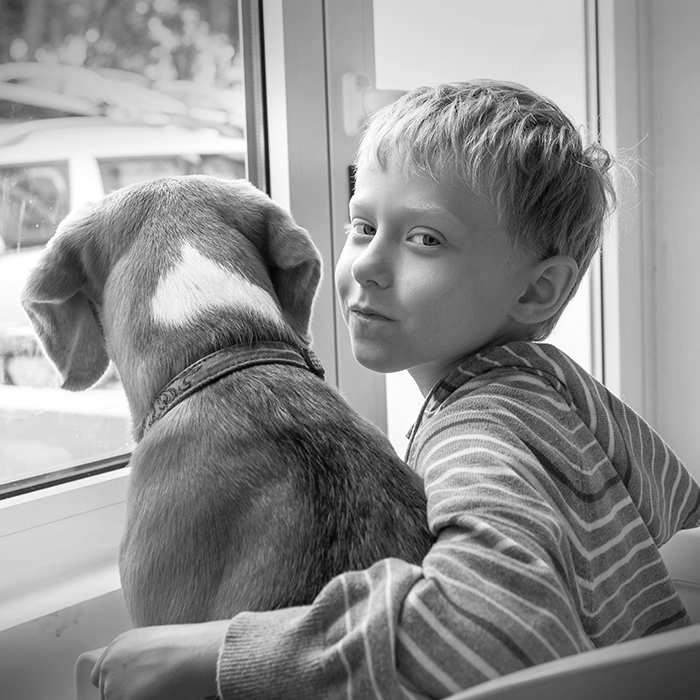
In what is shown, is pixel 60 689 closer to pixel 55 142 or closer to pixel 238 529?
pixel 238 529

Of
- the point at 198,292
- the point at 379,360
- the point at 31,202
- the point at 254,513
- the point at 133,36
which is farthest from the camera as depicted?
the point at 133,36

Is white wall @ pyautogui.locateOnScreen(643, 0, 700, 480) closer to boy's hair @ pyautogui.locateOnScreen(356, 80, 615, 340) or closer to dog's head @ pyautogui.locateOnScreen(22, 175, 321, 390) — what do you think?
boy's hair @ pyautogui.locateOnScreen(356, 80, 615, 340)

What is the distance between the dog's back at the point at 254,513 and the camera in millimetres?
893

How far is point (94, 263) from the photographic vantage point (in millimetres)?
1065

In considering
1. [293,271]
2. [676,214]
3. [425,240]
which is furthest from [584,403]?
[676,214]

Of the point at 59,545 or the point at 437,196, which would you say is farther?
the point at 59,545

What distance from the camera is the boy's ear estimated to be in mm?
1118

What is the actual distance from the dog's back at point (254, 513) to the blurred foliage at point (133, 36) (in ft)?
1.99

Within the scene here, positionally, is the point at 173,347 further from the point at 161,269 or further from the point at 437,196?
the point at 437,196

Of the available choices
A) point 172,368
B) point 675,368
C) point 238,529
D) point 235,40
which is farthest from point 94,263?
point 675,368

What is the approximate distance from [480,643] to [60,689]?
0.64 metres

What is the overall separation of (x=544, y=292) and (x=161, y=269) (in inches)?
16.3

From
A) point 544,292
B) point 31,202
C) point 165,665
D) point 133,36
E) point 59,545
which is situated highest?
point 133,36

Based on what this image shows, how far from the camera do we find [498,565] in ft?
2.67
